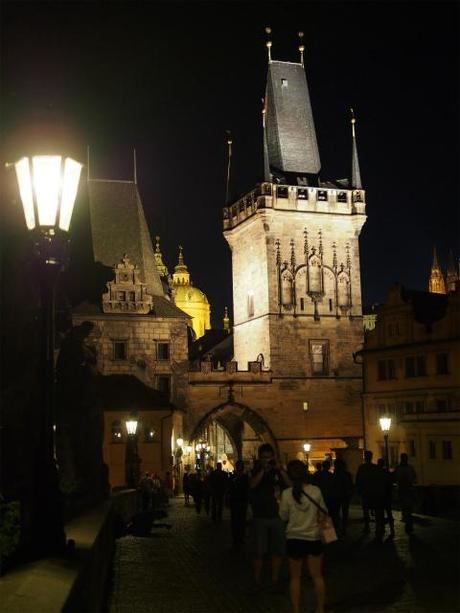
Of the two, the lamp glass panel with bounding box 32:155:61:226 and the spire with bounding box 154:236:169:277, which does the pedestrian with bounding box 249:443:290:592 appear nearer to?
the lamp glass panel with bounding box 32:155:61:226

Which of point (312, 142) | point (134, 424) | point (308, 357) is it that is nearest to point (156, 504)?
point (134, 424)

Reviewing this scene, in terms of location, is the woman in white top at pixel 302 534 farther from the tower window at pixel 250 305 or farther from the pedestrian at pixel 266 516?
the tower window at pixel 250 305

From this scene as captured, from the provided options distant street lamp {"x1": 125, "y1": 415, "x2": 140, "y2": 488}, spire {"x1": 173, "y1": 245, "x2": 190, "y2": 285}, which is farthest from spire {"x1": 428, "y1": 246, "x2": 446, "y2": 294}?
distant street lamp {"x1": 125, "y1": 415, "x2": 140, "y2": 488}

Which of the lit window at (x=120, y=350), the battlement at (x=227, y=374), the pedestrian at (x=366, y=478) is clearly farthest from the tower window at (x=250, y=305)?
the pedestrian at (x=366, y=478)

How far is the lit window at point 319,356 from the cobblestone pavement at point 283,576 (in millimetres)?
35411

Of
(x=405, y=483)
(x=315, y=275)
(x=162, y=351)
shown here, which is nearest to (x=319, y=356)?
(x=315, y=275)

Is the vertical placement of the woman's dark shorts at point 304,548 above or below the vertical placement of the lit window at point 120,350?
below

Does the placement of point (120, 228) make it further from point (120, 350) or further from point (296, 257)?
point (296, 257)

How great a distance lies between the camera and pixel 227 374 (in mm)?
51844

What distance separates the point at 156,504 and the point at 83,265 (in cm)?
2102

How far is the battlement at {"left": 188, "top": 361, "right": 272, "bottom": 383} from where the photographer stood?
5153 centimetres

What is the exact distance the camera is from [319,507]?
8.92 meters

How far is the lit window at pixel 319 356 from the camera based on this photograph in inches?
2128

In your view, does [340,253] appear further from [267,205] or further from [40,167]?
[40,167]
